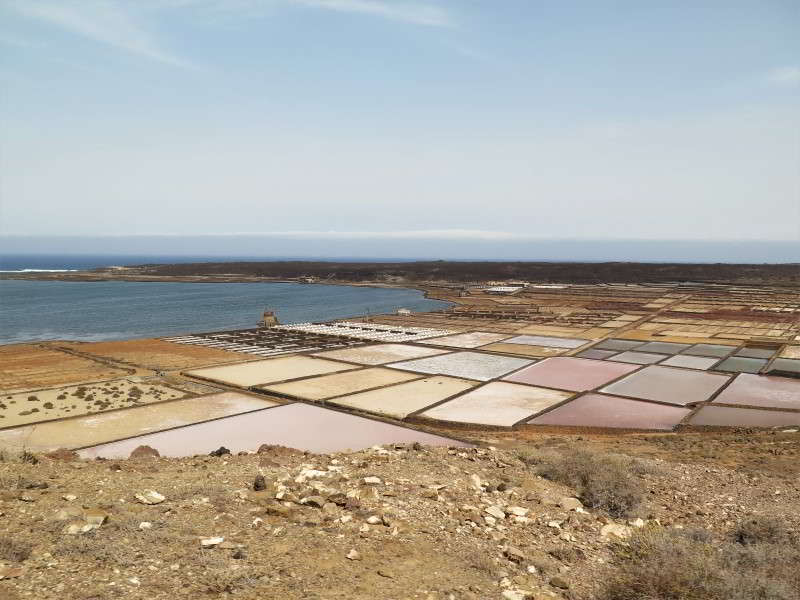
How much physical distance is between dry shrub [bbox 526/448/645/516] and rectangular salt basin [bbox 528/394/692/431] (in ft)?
28.7

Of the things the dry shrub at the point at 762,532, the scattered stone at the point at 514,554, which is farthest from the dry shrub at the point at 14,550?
the dry shrub at the point at 762,532

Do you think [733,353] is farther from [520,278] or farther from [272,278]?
[272,278]

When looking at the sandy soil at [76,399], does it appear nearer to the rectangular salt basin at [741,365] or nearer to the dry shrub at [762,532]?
the dry shrub at [762,532]

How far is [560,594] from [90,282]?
5455 inches

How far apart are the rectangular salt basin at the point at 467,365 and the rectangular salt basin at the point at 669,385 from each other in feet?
21.6

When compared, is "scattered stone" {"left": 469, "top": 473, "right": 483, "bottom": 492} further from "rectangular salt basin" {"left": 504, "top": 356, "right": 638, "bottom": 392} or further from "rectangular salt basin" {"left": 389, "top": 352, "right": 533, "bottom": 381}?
"rectangular salt basin" {"left": 389, "top": 352, "right": 533, "bottom": 381}

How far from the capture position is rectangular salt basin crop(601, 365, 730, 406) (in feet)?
86.1

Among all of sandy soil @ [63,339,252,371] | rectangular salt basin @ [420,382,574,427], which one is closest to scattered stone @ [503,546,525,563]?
rectangular salt basin @ [420,382,574,427]

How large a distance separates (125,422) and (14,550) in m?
16.6

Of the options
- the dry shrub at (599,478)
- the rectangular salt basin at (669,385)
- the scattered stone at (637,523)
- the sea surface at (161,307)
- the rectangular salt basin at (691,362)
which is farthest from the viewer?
the sea surface at (161,307)

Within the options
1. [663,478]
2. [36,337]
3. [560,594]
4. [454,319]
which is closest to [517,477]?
[663,478]

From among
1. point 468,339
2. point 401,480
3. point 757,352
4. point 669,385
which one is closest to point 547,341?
point 468,339

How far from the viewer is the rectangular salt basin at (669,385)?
2625cm

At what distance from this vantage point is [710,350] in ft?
128
